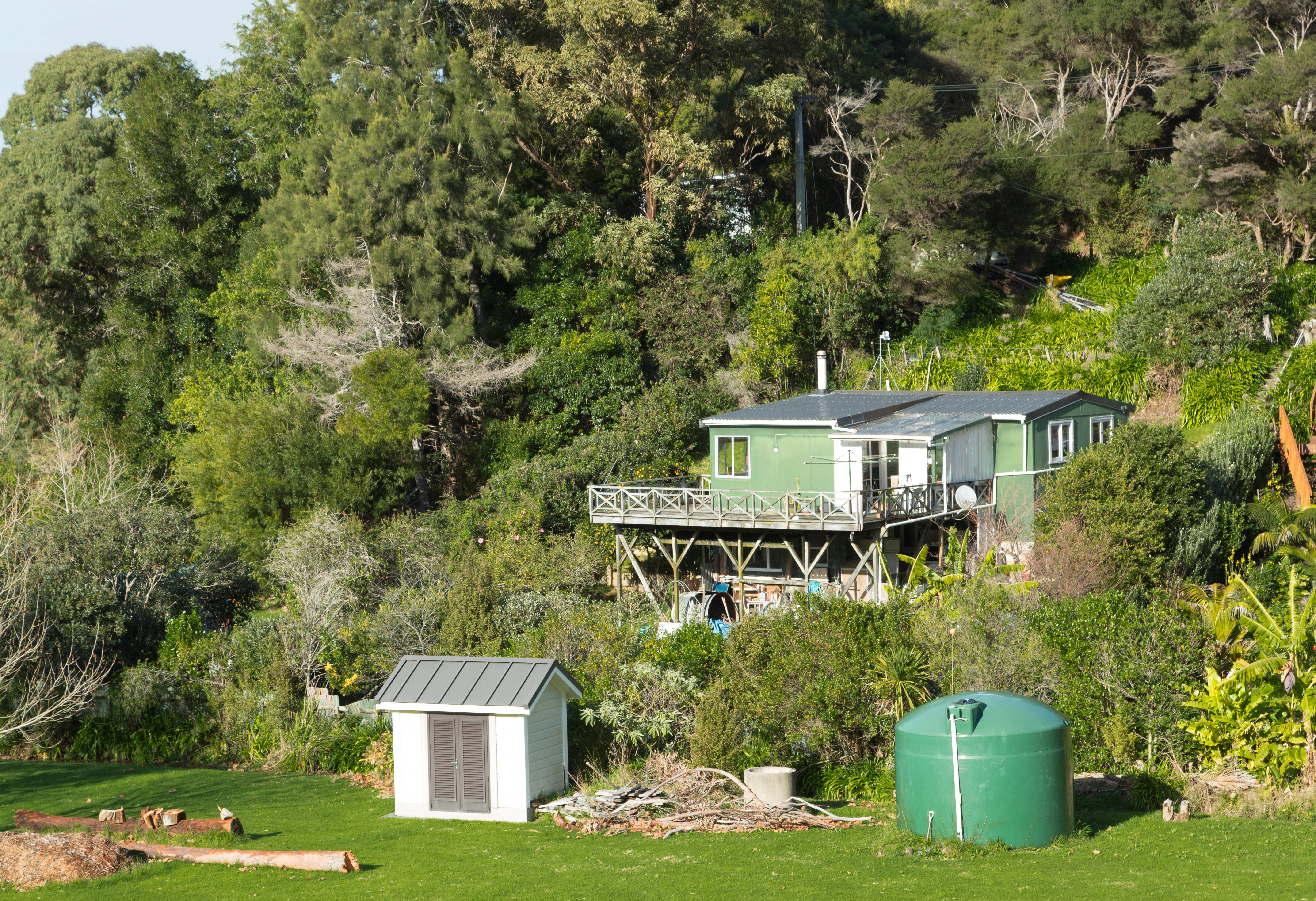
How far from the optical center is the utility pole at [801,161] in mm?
44562

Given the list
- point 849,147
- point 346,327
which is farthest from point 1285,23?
point 346,327

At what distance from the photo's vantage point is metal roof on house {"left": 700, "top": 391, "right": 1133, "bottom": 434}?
98.5 ft

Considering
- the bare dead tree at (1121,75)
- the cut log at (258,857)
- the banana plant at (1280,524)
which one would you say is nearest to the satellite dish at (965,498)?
the banana plant at (1280,524)

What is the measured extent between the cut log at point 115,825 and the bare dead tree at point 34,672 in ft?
14.4

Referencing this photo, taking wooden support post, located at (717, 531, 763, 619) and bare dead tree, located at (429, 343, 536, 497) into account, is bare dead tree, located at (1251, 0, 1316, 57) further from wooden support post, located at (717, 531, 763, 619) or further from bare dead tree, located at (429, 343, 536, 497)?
bare dead tree, located at (429, 343, 536, 497)

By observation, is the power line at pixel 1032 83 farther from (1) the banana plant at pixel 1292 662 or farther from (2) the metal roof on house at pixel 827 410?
(1) the banana plant at pixel 1292 662

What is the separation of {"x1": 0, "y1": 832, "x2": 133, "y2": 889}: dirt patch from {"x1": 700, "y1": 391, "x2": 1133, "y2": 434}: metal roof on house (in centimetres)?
1905

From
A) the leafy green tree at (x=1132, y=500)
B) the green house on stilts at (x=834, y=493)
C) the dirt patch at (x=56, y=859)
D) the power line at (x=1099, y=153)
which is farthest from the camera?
the power line at (x=1099, y=153)

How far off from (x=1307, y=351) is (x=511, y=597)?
24930 millimetres

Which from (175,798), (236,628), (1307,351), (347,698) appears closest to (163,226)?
(236,628)

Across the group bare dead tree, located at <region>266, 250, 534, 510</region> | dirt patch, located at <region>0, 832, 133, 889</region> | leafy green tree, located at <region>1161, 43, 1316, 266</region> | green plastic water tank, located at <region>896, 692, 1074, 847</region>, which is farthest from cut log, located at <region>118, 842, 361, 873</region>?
leafy green tree, located at <region>1161, 43, 1316, 266</region>

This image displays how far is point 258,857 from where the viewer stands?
15.1 metres

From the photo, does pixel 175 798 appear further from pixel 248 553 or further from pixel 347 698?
pixel 248 553

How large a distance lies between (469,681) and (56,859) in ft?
19.1
